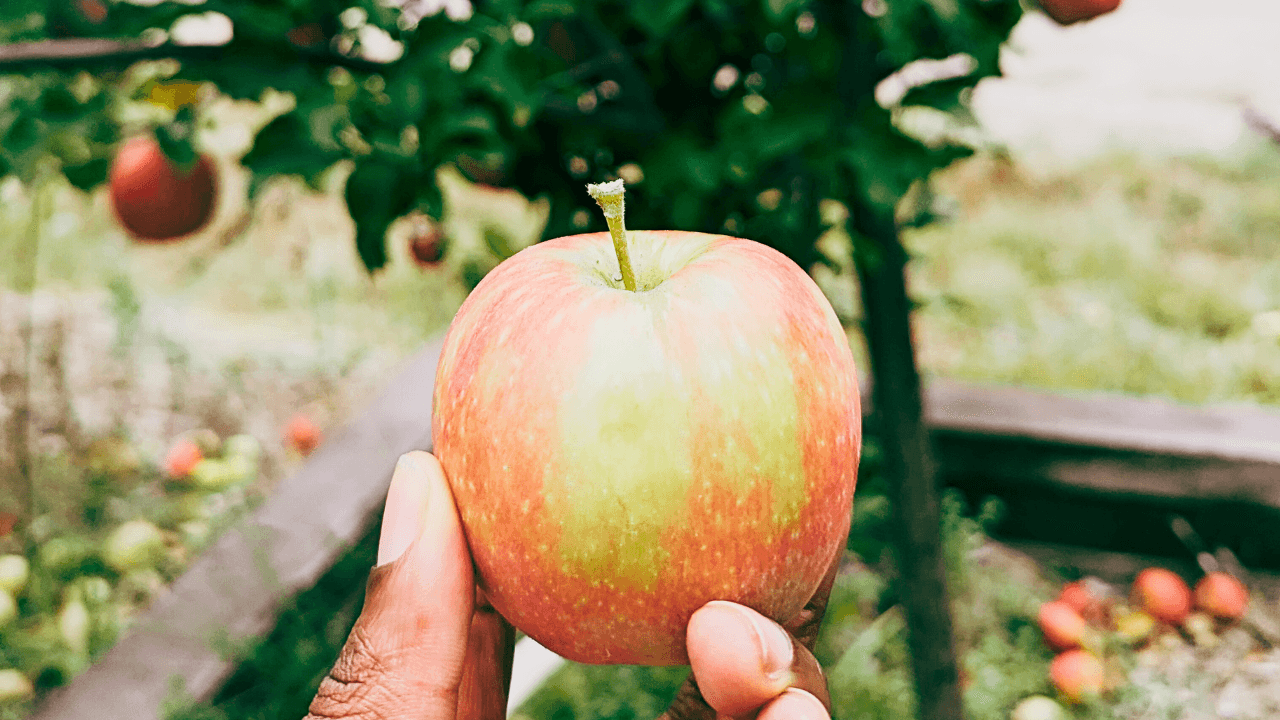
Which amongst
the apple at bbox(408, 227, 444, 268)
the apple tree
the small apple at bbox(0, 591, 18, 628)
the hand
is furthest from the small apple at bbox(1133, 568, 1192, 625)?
the small apple at bbox(0, 591, 18, 628)

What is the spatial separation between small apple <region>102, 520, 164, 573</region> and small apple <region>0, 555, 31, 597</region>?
0.21 metres

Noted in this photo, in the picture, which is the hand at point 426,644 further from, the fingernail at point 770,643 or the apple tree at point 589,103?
the apple tree at point 589,103

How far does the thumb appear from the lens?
897mm

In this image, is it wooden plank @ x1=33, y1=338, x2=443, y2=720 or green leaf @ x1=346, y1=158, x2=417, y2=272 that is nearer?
green leaf @ x1=346, y1=158, x2=417, y2=272

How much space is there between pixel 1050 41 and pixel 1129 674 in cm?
452

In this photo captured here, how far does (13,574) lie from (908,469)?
7.95 feet

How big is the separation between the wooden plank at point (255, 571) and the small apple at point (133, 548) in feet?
2.03

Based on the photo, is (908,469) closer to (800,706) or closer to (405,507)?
(800,706)

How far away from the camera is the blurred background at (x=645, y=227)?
1.25 m

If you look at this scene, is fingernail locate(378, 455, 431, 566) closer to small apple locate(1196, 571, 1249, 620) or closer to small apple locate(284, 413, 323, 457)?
small apple locate(284, 413, 323, 457)

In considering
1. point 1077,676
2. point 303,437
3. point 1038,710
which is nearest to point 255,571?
point 303,437

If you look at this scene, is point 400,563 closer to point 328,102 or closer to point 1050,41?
point 328,102

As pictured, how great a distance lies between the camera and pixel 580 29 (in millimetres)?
1534

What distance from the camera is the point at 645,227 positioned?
4.87ft
